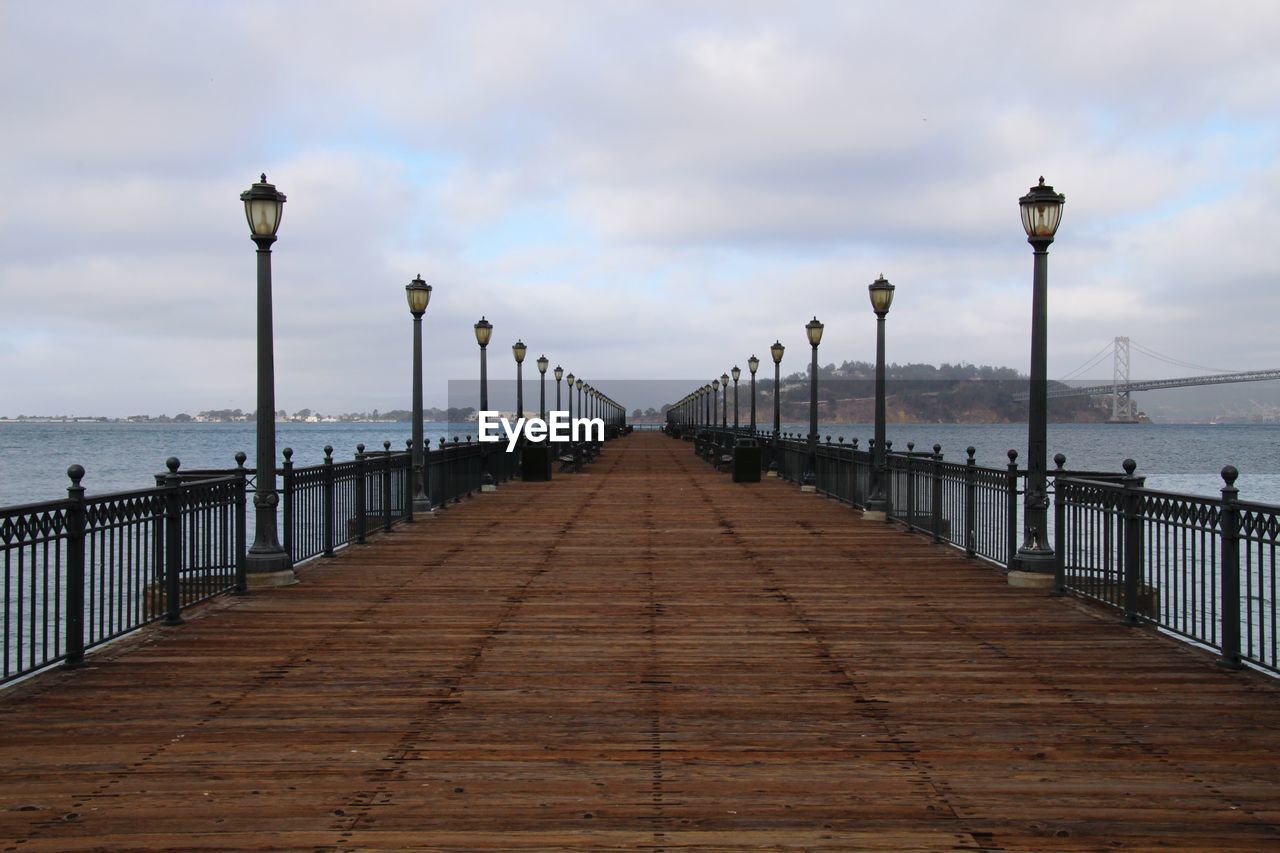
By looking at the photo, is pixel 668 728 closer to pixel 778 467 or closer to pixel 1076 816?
pixel 1076 816

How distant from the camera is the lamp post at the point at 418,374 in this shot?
19.6 meters

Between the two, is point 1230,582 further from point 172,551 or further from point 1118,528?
point 172,551

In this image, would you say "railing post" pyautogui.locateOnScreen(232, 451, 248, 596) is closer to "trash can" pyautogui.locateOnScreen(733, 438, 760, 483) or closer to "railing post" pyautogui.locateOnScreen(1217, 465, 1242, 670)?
"railing post" pyautogui.locateOnScreen(1217, 465, 1242, 670)

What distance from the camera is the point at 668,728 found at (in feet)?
20.4

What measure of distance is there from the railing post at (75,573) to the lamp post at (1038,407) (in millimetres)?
8756

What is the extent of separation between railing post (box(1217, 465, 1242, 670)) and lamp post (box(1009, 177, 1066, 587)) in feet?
12.5

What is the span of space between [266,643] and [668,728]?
3.87 m

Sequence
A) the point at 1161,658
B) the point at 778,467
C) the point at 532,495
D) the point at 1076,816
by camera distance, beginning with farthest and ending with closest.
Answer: the point at 778,467, the point at 532,495, the point at 1161,658, the point at 1076,816

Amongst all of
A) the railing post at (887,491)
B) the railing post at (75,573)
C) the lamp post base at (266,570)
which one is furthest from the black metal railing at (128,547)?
the railing post at (887,491)

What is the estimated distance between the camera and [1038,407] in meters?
11.9

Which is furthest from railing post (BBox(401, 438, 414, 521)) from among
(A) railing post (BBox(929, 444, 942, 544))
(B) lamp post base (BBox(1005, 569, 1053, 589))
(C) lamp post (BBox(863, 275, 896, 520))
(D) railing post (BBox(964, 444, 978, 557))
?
(B) lamp post base (BBox(1005, 569, 1053, 589))

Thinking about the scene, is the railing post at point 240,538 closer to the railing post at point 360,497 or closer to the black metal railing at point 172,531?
the black metal railing at point 172,531

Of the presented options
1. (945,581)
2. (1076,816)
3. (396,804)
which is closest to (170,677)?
(396,804)

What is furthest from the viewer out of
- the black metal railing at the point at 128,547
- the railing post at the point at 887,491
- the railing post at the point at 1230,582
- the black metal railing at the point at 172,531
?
the railing post at the point at 887,491
